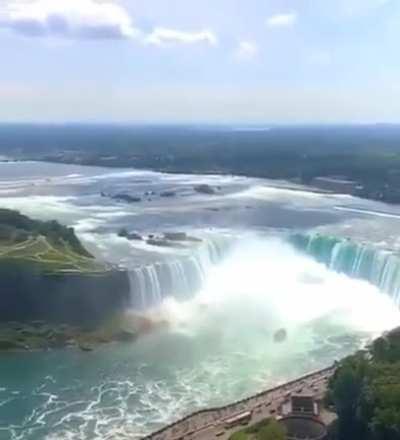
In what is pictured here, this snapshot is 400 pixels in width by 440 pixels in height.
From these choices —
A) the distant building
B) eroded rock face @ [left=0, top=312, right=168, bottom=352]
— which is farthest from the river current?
the distant building

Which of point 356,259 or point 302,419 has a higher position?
point 356,259

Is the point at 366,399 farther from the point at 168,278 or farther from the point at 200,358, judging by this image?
the point at 168,278

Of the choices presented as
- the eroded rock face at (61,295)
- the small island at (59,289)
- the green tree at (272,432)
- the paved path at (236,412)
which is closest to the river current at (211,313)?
the paved path at (236,412)

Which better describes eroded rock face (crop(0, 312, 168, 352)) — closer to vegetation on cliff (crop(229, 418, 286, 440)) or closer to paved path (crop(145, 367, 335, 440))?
paved path (crop(145, 367, 335, 440))

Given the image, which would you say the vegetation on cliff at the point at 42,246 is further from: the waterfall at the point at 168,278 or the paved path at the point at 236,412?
the paved path at the point at 236,412

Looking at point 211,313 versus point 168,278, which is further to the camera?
point 168,278

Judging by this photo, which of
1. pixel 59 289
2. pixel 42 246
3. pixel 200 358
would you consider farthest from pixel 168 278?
pixel 200 358

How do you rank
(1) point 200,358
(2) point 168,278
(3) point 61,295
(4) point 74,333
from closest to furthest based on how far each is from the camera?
(1) point 200,358 < (4) point 74,333 < (3) point 61,295 < (2) point 168,278
